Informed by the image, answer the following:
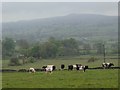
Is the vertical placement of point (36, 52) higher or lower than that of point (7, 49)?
lower

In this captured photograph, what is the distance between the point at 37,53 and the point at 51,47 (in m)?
9.32

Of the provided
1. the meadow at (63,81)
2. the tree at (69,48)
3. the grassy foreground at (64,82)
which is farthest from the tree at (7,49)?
the grassy foreground at (64,82)

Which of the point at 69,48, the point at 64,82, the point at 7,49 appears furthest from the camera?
the point at 69,48

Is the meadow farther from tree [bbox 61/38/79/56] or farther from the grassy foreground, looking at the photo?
tree [bbox 61/38/79/56]

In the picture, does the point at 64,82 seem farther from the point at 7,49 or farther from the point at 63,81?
the point at 7,49

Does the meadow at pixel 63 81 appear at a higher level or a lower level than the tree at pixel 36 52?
lower

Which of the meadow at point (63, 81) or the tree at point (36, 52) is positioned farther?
the tree at point (36, 52)

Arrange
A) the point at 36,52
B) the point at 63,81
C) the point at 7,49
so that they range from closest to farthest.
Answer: the point at 63,81
the point at 36,52
the point at 7,49

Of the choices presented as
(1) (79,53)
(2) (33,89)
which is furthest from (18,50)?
(2) (33,89)

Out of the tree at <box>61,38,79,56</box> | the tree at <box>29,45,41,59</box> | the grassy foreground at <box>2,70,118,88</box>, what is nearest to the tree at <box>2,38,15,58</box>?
the tree at <box>29,45,41,59</box>

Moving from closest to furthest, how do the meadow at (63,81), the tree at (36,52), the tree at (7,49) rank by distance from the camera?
1. the meadow at (63,81)
2. the tree at (36,52)
3. the tree at (7,49)

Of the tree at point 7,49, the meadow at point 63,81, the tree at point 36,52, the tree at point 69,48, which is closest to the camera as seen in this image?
the meadow at point 63,81

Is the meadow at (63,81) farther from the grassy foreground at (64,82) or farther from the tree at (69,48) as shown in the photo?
the tree at (69,48)

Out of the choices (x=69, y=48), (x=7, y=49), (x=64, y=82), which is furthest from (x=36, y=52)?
(x=64, y=82)
